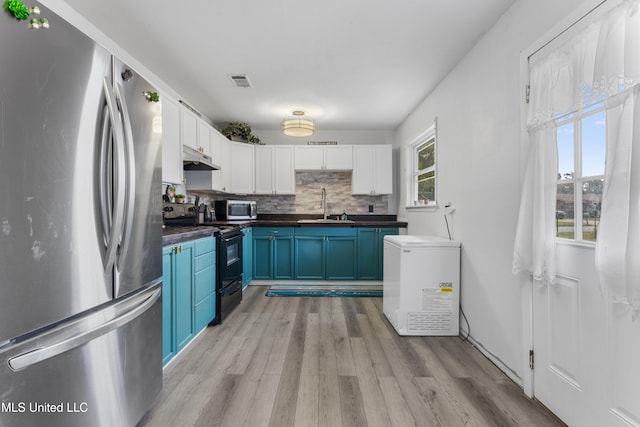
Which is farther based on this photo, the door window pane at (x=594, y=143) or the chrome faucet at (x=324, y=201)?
the chrome faucet at (x=324, y=201)

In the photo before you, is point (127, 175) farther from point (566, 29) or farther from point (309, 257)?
point (309, 257)

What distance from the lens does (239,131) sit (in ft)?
14.3

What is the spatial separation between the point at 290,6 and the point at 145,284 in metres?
1.85

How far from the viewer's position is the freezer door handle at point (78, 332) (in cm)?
88

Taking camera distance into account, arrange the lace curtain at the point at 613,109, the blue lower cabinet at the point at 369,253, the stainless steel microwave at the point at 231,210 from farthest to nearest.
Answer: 1. the blue lower cabinet at the point at 369,253
2. the stainless steel microwave at the point at 231,210
3. the lace curtain at the point at 613,109

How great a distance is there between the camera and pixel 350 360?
2066mm

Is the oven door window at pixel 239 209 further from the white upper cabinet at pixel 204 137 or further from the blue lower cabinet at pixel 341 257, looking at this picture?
the blue lower cabinet at pixel 341 257

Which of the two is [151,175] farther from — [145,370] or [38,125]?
→ [145,370]

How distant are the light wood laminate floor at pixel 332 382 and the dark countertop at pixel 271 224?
0.87m

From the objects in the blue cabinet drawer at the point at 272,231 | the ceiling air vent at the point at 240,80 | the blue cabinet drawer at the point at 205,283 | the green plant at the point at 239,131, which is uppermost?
the ceiling air vent at the point at 240,80

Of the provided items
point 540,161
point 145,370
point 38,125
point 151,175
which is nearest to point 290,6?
point 151,175

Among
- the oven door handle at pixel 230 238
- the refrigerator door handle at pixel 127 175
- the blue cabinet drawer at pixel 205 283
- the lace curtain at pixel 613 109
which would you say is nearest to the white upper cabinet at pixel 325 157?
the oven door handle at pixel 230 238

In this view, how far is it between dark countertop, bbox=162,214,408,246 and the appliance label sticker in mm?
1593

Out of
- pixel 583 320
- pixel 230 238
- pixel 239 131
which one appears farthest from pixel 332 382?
pixel 239 131
